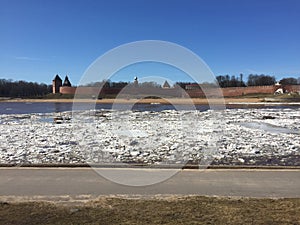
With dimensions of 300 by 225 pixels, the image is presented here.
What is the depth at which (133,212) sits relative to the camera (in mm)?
4848

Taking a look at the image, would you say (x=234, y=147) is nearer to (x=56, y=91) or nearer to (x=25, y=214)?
(x=25, y=214)

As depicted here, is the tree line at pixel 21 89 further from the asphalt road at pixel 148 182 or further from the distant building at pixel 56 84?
the asphalt road at pixel 148 182

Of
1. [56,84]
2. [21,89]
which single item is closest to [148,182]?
[56,84]

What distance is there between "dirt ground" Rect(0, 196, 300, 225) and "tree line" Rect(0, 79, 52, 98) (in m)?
149

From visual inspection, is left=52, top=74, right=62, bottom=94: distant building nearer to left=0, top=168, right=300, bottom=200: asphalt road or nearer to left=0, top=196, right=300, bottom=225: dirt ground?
left=0, top=168, right=300, bottom=200: asphalt road

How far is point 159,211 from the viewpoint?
4.89 meters

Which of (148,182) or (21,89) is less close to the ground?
(21,89)

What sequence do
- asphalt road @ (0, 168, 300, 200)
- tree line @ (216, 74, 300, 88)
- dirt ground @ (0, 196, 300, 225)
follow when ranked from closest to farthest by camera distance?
dirt ground @ (0, 196, 300, 225), asphalt road @ (0, 168, 300, 200), tree line @ (216, 74, 300, 88)

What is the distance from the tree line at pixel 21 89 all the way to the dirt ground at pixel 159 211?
149m

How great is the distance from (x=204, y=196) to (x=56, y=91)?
136 m

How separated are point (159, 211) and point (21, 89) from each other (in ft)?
521

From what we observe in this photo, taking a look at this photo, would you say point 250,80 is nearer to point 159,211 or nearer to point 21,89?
point 21,89

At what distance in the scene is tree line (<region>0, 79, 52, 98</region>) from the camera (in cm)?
14875

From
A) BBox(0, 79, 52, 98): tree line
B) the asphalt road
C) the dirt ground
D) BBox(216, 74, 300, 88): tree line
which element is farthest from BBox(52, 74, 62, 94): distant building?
the dirt ground
